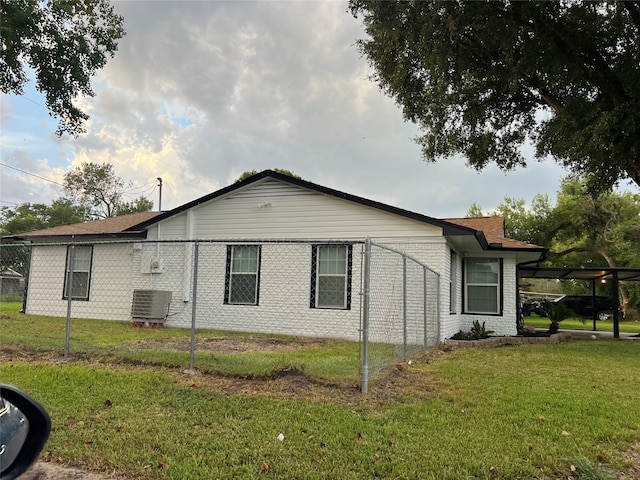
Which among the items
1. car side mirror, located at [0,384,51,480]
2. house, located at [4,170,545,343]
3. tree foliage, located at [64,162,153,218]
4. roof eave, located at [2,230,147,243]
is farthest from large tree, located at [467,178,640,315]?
tree foliage, located at [64,162,153,218]

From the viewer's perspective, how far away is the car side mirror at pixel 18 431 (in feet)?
3.99

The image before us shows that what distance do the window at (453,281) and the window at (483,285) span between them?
99 cm

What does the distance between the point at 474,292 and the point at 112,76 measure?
12723mm

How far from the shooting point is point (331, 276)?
35.8 ft

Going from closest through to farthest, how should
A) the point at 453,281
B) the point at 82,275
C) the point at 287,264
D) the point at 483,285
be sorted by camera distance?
the point at 287,264 → the point at 453,281 → the point at 483,285 → the point at 82,275

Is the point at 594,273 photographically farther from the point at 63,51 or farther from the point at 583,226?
the point at 63,51

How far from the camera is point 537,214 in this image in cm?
2922

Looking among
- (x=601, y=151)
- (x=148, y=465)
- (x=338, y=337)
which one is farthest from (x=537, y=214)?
(x=148, y=465)

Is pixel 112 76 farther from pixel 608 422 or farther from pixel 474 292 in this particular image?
pixel 608 422

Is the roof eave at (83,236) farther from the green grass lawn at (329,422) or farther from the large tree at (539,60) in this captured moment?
the large tree at (539,60)

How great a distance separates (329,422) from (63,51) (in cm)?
1262

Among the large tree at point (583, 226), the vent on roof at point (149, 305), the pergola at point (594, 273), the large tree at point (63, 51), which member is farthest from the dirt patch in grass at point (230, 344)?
the large tree at point (583, 226)

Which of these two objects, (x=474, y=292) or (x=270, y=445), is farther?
(x=474, y=292)

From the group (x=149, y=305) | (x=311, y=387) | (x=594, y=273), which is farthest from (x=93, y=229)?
(x=594, y=273)
